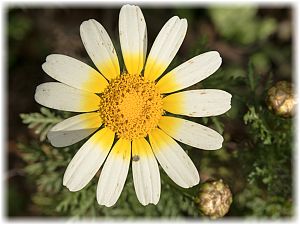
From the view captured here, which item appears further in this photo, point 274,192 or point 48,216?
point 48,216

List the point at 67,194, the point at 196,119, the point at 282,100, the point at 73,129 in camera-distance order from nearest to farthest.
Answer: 1. the point at 73,129
2. the point at 282,100
3. the point at 196,119
4. the point at 67,194

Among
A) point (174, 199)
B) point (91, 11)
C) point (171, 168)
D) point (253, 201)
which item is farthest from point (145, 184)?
point (91, 11)

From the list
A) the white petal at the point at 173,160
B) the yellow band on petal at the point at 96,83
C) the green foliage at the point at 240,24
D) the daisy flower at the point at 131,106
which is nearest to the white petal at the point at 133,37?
the daisy flower at the point at 131,106

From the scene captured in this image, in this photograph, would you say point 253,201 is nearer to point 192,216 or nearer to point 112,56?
point 192,216

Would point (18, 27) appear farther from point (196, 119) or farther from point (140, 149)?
point (140, 149)

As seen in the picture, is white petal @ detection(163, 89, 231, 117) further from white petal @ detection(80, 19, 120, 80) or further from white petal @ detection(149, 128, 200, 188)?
white petal @ detection(80, 19, 120, 80)

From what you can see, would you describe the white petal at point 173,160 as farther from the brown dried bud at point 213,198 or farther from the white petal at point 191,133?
the brown dried bud at point 213,198

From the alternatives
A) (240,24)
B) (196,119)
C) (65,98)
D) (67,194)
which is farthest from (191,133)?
(240,24)
